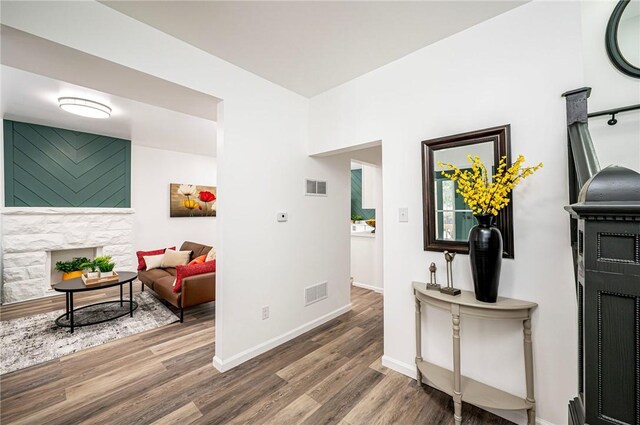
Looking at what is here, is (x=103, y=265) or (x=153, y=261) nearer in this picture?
(x=103, y=265)

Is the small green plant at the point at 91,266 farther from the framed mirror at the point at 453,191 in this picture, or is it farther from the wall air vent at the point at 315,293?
the framed mirror at the point at 453,191

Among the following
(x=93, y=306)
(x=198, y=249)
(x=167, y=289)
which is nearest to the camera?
(x=167, y=289)

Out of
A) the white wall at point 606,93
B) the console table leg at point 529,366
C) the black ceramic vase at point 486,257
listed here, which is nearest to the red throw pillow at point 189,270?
the black ceramic vase at point 486,257

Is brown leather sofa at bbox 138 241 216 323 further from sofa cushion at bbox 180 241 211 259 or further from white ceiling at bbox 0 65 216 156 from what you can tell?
white ceiling at bbox 0 65 216 156

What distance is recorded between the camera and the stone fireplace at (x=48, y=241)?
3926 millimetres

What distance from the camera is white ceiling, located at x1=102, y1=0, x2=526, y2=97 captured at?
171 centimetres

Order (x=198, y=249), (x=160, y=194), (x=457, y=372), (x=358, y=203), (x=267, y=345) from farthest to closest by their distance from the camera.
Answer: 1. (x=358, y=203)
2. (x=160, y=194)
3. (x=198, y=249)
4. (x=267, y=345)
5. (x=457, y=372)

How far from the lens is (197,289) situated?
3303 millimetres

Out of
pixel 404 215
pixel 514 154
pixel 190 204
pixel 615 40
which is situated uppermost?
pixel 615 40

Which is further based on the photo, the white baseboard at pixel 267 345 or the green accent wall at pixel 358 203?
the green accent wall at pixel 358 203

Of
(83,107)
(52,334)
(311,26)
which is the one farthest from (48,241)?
(311,26)

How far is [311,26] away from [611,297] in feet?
7.14

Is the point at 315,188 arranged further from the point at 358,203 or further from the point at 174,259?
the point at 358,203

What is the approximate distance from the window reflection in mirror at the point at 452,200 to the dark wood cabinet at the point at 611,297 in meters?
1.15
